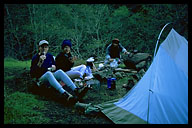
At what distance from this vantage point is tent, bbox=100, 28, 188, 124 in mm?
2133

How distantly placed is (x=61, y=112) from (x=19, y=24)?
760cm

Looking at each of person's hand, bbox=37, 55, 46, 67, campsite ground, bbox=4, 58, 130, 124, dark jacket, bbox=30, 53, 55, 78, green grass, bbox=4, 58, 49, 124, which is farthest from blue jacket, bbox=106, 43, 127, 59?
green grass, bbox=4, 58, 49, 124

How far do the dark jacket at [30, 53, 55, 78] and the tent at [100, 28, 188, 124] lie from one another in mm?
1675

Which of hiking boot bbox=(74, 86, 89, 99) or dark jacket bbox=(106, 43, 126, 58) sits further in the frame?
dark jacket bbox=(106, 43, 126, 58)

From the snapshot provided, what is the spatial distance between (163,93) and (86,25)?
29.4ft

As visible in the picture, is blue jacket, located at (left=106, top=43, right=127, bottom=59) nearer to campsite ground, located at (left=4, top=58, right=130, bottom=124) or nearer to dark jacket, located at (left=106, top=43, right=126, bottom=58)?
dark jacket, located at (left=106, top=43, right=126, bottom=58)

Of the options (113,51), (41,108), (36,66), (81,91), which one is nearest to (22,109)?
(41,108)

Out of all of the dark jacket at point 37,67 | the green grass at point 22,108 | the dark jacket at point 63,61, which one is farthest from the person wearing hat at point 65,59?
the green grass at point 22,108

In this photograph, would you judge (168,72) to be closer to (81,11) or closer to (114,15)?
(81,11)

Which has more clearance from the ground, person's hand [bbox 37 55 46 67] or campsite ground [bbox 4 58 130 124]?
person's hand [bbox 37 55 46 67]

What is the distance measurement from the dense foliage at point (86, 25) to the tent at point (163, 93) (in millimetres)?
5449

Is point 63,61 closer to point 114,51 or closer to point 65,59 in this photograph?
point 65,59

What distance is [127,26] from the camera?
11.9m
